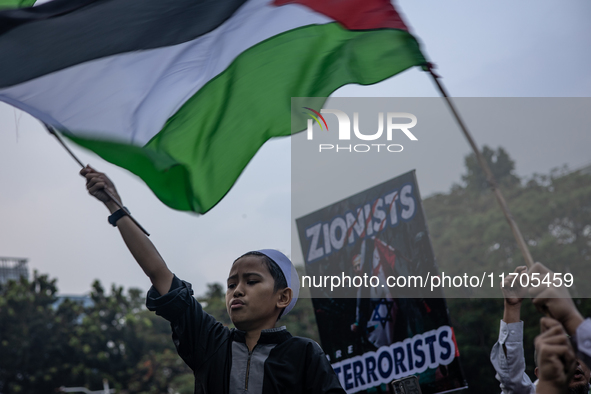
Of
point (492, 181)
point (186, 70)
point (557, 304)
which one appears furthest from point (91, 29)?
point (557, 304)

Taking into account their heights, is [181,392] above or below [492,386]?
above

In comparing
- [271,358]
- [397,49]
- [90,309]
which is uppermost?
[90,309]

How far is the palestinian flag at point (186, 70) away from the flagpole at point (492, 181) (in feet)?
2.05

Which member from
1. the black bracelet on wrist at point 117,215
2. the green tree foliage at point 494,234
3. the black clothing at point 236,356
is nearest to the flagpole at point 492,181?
the black clothing at point 236,356

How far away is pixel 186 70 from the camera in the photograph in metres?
3.43

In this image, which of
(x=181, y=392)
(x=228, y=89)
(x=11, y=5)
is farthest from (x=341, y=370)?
(x=181, y=392)

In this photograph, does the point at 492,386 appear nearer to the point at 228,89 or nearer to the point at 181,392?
the point at 181,392

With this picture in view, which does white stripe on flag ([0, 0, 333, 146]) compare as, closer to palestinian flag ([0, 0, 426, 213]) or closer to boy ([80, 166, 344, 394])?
palestinian flag ([0, 0, 426, 213])

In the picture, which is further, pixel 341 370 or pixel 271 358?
pixel 341 370

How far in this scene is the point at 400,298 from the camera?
5.23 meters

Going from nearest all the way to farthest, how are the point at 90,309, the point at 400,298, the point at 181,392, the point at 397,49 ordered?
the point at 397,49 < the point at 400,298 < the point at 181,392 < the point at 90,309

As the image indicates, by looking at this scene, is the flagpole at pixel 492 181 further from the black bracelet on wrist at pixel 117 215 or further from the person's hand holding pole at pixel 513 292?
the black bracelet on wrist at pixel 117 215

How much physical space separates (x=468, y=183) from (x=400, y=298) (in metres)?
21.5

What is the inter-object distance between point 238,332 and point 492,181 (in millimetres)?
1212
